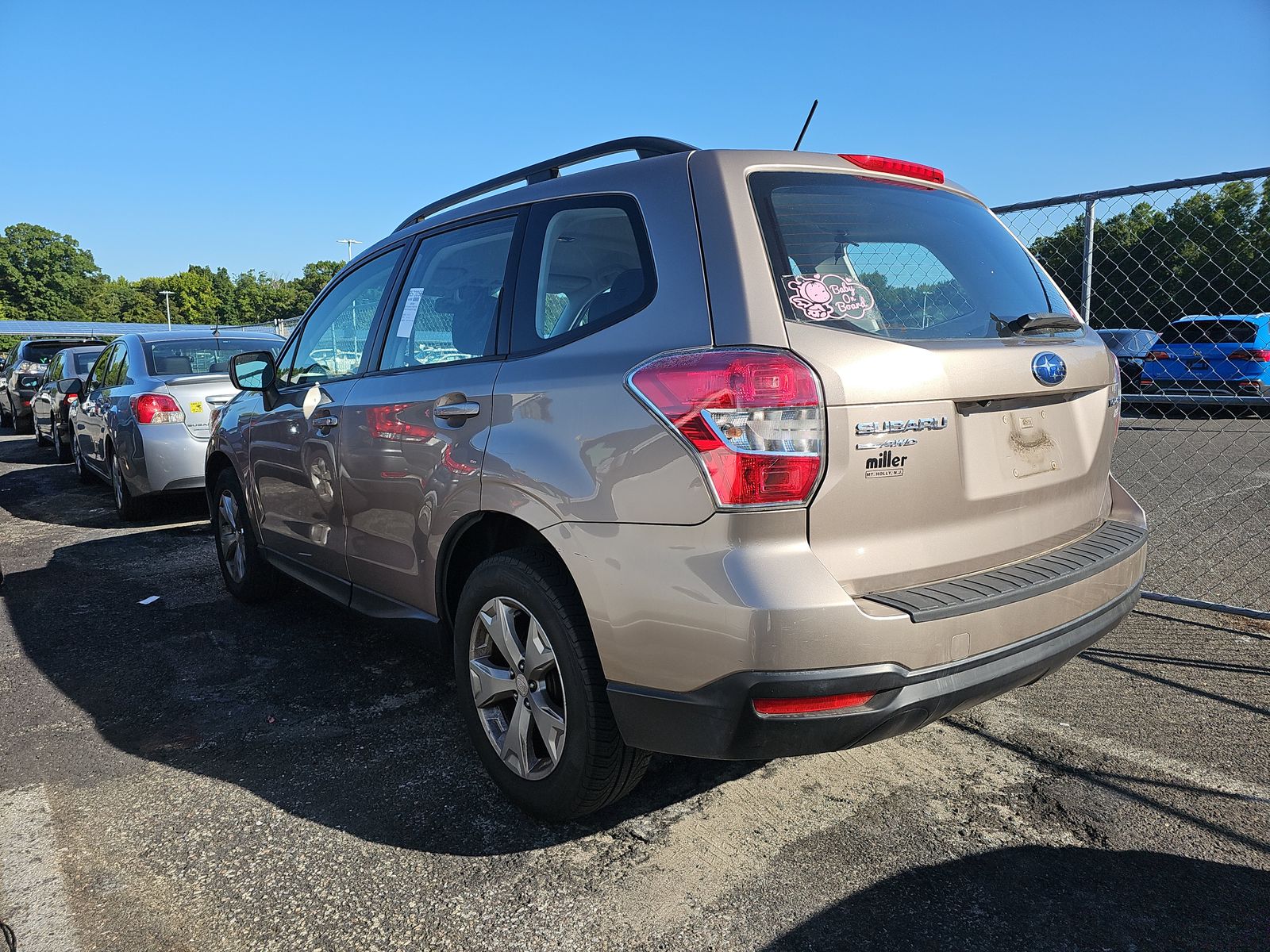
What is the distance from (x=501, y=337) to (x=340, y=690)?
1.87 metres

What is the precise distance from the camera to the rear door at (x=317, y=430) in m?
3.71

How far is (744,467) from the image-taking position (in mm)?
2049

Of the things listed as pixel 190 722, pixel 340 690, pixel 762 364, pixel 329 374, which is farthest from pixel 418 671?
pixel 762 364

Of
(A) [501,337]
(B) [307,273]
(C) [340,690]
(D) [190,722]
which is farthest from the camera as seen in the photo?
(B) [307,273]

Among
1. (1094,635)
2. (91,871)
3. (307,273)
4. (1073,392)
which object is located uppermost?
(307,273)

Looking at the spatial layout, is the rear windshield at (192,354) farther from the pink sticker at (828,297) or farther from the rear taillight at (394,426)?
the pink sticker at (828,297)

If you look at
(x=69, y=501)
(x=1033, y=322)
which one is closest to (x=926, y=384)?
(x=1033, y=322)

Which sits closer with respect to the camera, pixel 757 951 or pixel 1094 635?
pixel 757 951

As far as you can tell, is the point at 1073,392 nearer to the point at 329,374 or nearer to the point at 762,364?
the point at 762,364

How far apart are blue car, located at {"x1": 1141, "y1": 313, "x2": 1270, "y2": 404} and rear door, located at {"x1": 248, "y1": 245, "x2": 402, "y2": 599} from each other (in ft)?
13.2

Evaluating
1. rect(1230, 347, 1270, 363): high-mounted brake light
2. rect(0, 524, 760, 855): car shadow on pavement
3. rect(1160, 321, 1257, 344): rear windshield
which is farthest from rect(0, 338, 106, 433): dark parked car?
rect(1230, 347, 1270, 363): high-mounted brake light

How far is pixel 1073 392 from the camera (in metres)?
2.60

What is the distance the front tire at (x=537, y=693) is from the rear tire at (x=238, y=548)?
243 centimetres

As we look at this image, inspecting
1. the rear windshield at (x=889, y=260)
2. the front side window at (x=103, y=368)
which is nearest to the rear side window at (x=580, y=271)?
the rear windshield at (x=889, y=260)
